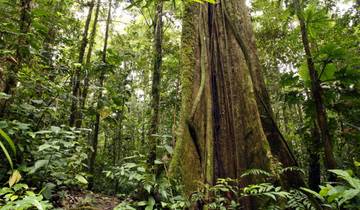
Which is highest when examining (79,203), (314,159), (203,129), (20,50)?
(20,50)

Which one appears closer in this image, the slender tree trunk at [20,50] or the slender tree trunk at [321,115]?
the slender tree trunk at [20,50]

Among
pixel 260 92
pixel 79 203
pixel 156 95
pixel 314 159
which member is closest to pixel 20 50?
pixel 79 203

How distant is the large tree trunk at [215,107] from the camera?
2594 mm

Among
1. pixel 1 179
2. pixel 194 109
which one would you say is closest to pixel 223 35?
pixel 194 109

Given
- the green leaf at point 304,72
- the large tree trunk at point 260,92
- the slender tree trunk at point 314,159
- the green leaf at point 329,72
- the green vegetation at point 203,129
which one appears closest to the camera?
the green vegetation at point 203,129

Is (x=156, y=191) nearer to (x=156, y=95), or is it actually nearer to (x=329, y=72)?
(x=156, y=95)

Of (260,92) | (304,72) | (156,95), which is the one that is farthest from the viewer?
(156,95)

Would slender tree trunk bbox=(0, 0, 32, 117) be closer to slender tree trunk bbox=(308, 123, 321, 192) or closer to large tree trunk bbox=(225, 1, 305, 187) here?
large tree trunk bbox=(225, 1, 305, 187)

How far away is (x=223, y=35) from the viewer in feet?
11.7

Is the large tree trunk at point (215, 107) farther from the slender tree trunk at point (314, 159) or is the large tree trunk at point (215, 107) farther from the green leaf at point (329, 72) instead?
the slender tree trunk at point (314, 159)

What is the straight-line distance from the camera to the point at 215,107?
126 inches

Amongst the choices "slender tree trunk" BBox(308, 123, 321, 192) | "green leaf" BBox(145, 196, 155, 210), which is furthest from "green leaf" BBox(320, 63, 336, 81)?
"green leaf" BBox(145, 196, 155, 210)

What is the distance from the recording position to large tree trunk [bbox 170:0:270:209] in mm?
2594

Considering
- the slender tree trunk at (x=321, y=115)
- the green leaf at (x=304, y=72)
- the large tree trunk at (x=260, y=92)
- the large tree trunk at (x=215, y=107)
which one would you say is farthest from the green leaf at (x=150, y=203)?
the green leaf at (x=304, y=72)
